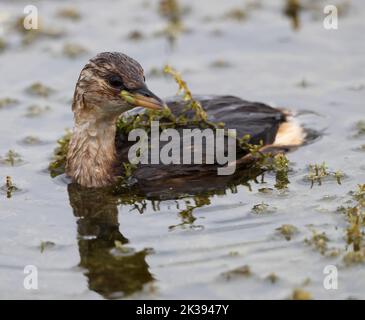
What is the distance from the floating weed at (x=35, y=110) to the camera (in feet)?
36.4

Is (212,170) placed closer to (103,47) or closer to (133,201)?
(133,201)

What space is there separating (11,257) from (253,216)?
222 cm

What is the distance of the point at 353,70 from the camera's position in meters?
11.8

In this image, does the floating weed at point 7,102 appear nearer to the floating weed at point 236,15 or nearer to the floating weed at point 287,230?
the floating weed at point 236,15

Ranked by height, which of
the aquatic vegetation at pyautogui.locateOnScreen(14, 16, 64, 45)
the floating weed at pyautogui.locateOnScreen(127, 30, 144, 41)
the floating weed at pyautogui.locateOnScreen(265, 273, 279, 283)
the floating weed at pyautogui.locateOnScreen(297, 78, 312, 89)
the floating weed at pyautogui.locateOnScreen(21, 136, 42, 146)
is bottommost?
the floating weed at pyautogui.locateOnScreen(265, 273, 279, 283)

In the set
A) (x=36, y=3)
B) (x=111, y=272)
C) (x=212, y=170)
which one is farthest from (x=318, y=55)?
(x=111, y=272)

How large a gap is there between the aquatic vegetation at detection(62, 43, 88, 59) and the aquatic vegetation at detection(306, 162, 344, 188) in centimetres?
474

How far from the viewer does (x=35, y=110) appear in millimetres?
11234

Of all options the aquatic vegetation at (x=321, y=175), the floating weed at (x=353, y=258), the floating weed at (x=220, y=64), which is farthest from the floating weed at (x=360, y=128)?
the floating weed at (x=353, y=258)

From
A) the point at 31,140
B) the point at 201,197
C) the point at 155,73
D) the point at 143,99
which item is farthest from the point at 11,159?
the point at 155,73

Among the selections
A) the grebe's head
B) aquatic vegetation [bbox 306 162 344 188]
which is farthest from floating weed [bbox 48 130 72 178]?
aquatic vegetation [bbox 306 162 344 188]

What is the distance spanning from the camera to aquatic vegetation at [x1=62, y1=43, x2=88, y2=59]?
41.9 ft

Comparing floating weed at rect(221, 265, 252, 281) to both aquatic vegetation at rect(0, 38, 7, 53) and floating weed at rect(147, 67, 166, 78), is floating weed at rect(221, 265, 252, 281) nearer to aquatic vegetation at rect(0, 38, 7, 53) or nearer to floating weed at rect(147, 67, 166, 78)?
floating weed at rect(147, 67, 166, 78)

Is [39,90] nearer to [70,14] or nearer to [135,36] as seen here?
[135,36]
